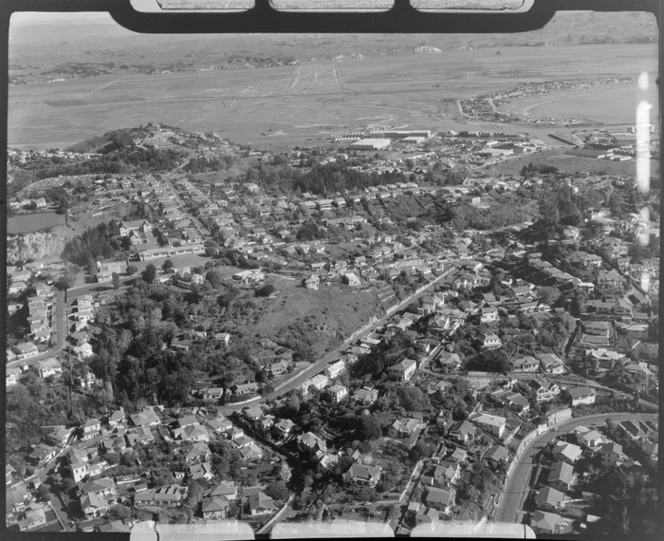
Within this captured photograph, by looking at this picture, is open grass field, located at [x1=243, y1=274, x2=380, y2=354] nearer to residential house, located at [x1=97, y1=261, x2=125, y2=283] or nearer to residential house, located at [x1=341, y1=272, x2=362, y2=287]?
residential house, located at [x1=341, y1=272, x2=362, y2=287]

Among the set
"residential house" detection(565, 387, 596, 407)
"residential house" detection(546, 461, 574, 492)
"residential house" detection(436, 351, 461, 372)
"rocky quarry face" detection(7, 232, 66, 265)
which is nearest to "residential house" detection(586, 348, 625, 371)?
"residential house" detection(565, 387, 596, 407)

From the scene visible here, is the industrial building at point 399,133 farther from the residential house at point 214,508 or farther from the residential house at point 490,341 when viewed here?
the residential house at point 214,508

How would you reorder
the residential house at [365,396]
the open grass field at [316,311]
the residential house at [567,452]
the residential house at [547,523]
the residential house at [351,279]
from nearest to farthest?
the residential house at [547,523], the residential house at [567,452], the residential house at [365,396], the open grass field at [316,311], the residential house at [351,279]

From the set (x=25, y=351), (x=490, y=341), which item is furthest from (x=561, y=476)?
(x=25, y=351)

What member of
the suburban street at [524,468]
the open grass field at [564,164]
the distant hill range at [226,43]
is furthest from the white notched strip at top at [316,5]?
the suburban street at [524,468]

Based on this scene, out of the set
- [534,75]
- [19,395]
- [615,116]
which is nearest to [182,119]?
[19,395]

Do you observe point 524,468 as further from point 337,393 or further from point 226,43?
point 226,43
